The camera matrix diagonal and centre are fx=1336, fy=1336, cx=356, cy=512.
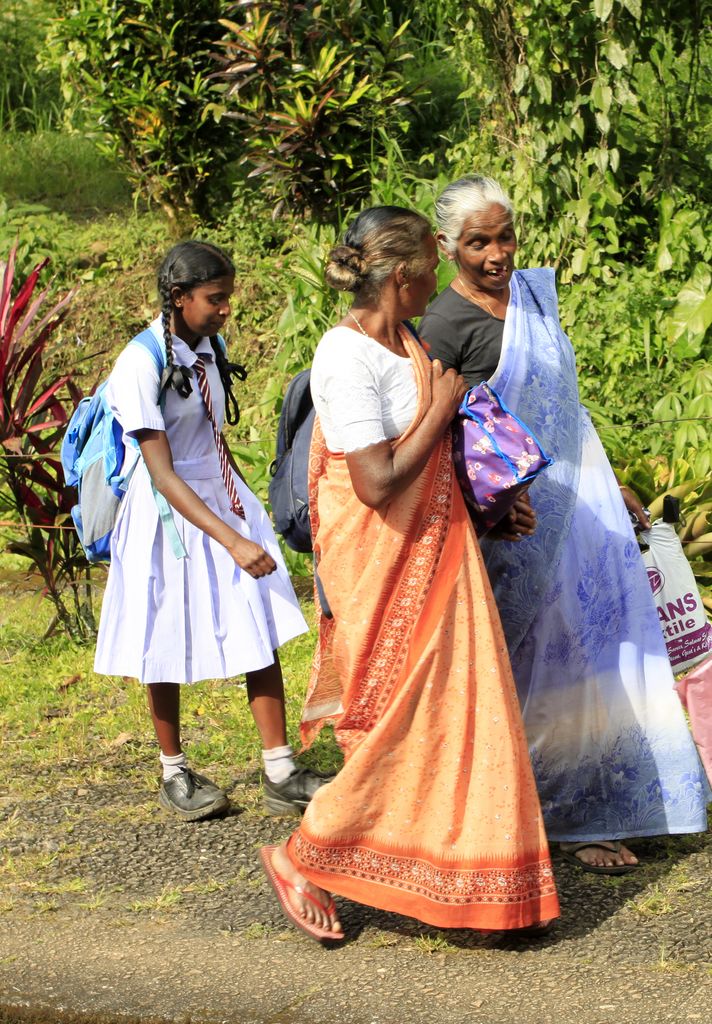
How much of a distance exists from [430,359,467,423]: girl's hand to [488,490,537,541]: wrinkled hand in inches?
14.5

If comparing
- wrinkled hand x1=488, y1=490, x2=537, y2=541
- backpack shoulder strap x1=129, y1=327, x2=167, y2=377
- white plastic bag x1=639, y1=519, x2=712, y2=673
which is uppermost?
backpack shoulder strap x1=129, y1=327, x2=167, y2=377

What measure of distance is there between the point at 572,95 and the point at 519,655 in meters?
4.33

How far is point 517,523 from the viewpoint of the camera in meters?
3.48

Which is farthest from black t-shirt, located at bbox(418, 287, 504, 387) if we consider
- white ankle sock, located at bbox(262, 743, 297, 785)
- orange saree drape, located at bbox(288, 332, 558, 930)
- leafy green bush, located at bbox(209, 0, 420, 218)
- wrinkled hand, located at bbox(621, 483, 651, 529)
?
leafy green bush, located at bbox(209, 0, 420, 218)

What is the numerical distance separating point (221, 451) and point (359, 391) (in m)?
1.13

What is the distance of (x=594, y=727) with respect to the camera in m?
3.76

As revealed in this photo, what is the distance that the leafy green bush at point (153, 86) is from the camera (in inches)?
358

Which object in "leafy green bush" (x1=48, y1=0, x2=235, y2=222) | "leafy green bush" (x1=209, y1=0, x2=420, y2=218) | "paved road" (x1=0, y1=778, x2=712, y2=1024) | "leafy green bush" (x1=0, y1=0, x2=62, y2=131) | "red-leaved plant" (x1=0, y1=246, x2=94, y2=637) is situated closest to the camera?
"paved road" (x1=0, y1=778, x2=712, y2=1024)

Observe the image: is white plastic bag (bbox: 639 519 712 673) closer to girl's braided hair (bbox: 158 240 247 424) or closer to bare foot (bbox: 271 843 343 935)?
bare foot (bbox: 271 843 343 935)

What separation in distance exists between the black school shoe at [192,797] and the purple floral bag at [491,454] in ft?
4.93

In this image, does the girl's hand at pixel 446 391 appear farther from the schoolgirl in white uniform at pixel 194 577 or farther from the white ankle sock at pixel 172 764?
the white ankle sock at pixel 172 764

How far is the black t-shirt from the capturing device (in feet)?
12.3

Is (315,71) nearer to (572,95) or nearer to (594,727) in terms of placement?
(572,95)

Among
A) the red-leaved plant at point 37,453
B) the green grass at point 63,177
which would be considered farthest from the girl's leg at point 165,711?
the green grass at point 63,177
